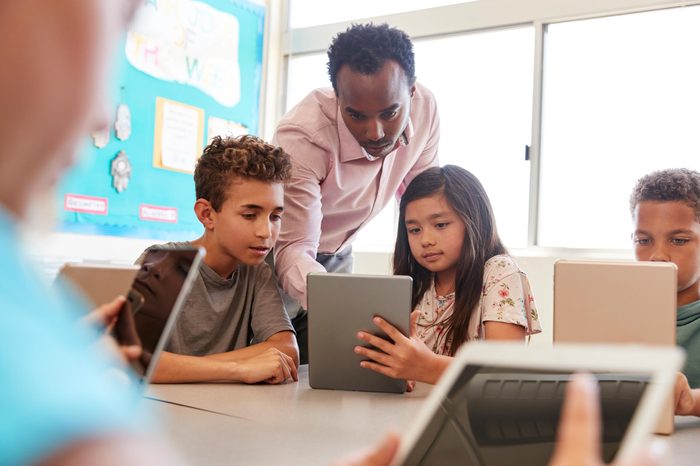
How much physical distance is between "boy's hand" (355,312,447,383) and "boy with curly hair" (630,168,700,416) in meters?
0.55

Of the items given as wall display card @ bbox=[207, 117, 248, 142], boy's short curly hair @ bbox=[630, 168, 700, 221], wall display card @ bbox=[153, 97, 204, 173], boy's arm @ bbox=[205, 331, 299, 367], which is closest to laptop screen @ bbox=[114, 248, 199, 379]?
boy's arm @ bbox=[205, 331, 299, 367]

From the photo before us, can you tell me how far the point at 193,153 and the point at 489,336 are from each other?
2.47 m

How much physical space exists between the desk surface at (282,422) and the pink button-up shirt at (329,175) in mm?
545

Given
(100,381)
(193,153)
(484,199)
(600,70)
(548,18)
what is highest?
(548,18)

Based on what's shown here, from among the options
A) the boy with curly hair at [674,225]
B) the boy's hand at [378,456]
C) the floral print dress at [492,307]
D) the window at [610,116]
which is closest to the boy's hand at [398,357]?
the floral print dress at [492,307]

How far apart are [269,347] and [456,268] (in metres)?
0.56

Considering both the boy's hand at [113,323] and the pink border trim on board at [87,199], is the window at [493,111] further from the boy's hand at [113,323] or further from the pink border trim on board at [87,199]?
the boy's hand at [113,323]

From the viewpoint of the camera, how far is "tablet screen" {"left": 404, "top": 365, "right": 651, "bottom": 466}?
51 cm

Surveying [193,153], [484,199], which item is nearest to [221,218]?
[484,199]

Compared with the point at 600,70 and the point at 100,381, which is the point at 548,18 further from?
the point at 100,381

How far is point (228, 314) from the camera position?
180 centimetres

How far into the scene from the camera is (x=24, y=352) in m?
0.18

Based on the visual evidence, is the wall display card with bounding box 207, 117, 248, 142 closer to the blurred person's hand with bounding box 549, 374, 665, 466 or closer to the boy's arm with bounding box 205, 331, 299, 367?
the boy's arm with bounding box 205, 331, 299, 367

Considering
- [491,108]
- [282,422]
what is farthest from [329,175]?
[491,108]
